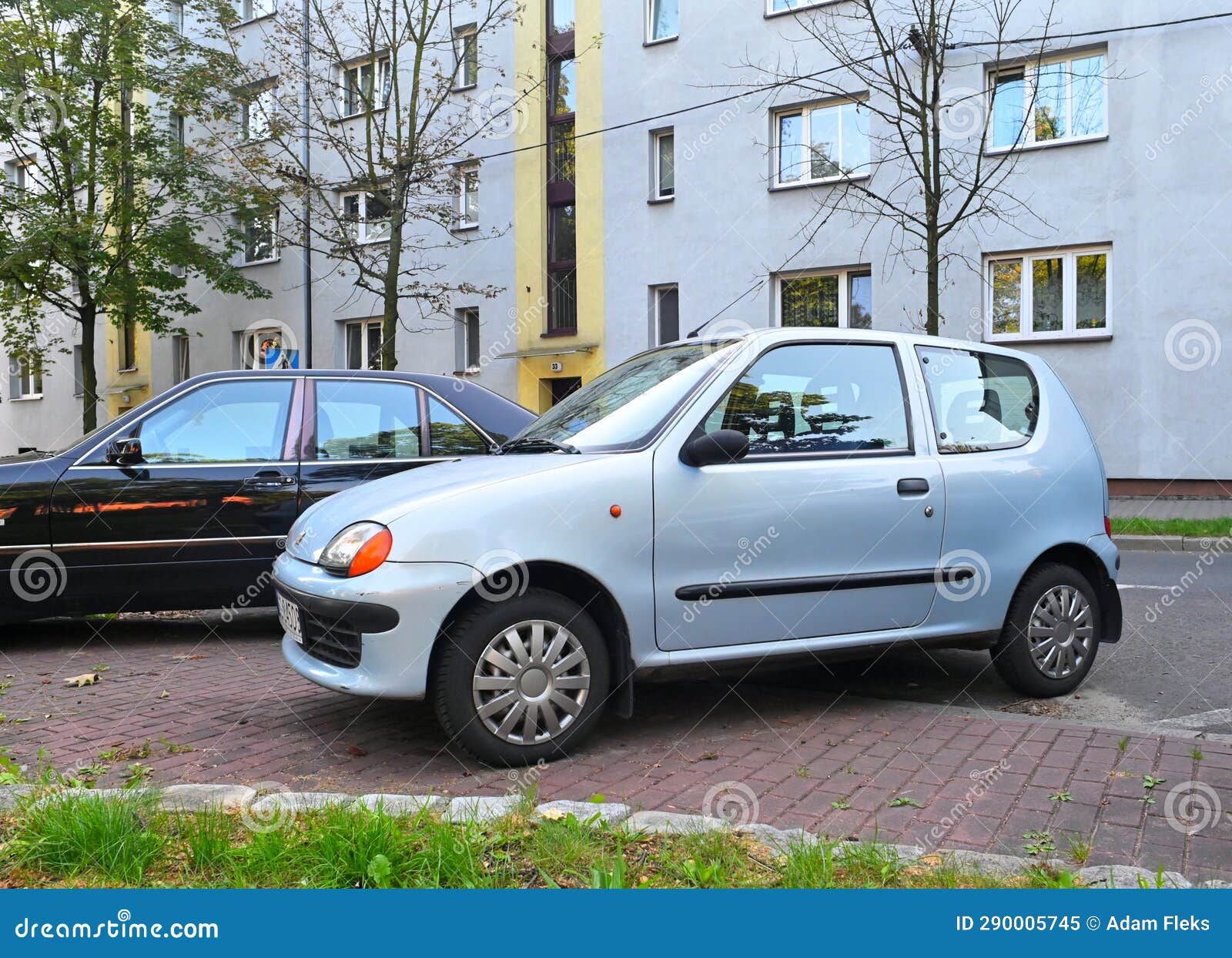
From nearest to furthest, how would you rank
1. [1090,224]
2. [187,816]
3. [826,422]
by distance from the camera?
[187,816], [826,422], [1090,224]

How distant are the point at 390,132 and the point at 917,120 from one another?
11287mm

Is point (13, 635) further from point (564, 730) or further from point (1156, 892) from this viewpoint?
point (1156, 892)

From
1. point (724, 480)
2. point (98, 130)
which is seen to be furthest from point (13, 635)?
point (98, 130)

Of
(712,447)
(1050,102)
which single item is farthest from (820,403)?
(1050,102)

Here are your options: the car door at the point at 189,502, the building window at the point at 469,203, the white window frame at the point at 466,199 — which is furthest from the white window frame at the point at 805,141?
the car door at the point at 189,502

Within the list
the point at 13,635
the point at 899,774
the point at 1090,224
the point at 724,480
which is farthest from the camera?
the point at 1090,224

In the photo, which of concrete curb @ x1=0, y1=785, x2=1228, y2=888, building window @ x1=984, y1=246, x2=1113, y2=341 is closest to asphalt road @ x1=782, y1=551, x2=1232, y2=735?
concrete curb @ x1=0, y1=785, x2=1228, y2=888

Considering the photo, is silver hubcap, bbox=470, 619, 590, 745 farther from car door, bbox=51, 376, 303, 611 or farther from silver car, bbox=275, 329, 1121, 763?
car door, bbox=51, 376, 303, 611

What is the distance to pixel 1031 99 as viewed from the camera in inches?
676

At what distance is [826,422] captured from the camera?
16.4 feet

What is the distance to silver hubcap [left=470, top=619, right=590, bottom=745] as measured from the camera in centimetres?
412

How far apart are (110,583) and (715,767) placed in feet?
13.3

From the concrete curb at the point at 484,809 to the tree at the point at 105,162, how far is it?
19814 mm

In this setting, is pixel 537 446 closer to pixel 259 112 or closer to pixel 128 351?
pixel 259 112
